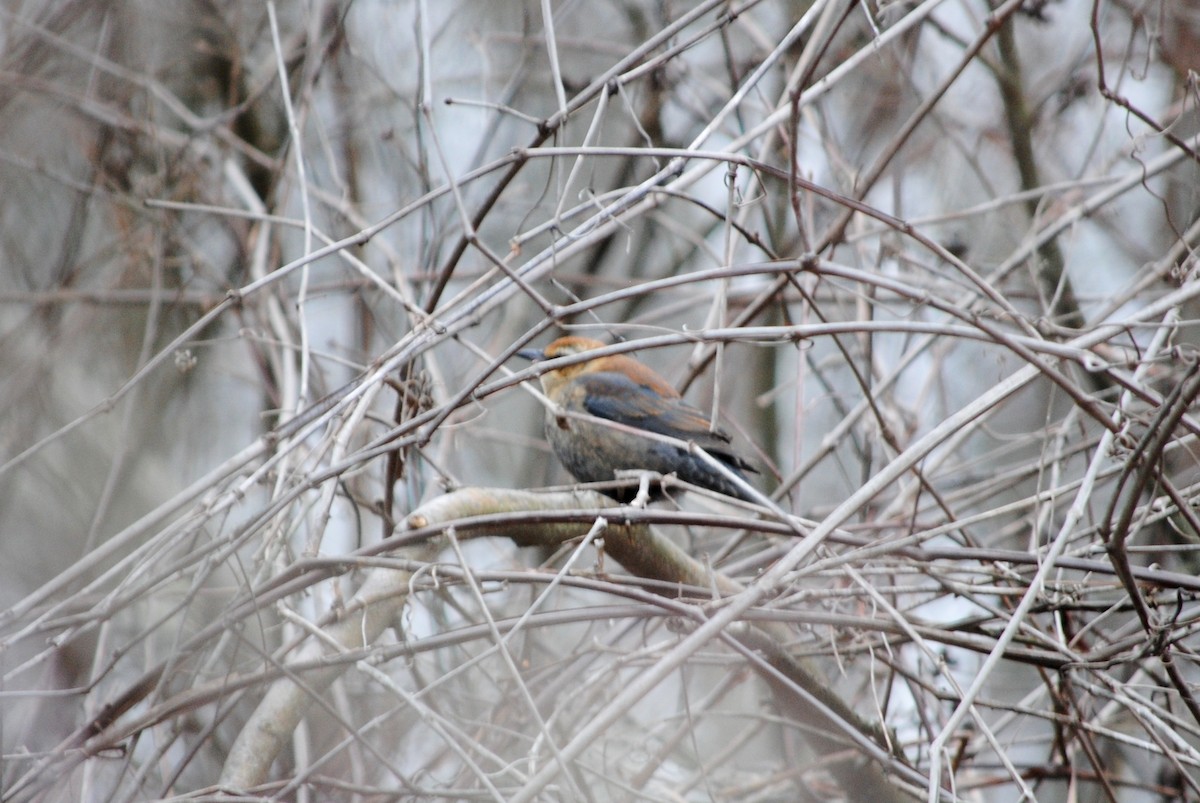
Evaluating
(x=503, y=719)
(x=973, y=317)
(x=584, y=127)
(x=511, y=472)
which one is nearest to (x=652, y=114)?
(x=584, y=127)

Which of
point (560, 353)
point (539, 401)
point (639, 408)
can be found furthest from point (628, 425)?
point (539, 401)

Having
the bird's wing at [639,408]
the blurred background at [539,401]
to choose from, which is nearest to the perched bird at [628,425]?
the bird's wing at [639,408]

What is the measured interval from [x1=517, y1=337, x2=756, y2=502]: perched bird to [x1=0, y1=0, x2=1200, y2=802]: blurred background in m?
0.27

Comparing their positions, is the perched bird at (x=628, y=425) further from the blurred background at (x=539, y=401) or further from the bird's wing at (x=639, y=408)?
the blurred background at (x=539, y=401)

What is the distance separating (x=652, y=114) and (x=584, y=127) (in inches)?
34.2

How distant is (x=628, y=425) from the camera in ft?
13.8

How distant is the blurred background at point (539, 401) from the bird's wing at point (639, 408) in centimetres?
29

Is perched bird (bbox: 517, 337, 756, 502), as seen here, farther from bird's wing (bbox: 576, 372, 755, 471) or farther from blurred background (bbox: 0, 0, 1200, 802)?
blurred background (bbox: 0, 0, 1200, 802)

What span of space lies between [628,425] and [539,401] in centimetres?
129

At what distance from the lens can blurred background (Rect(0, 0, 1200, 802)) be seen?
2.26 m

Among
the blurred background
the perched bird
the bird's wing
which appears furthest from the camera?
the bird's wing

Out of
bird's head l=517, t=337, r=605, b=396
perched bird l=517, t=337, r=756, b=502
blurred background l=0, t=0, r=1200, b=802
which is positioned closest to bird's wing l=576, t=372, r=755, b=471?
perched bird l=517, t=337, r=756, b=502

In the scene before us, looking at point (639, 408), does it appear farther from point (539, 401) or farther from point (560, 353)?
point (539, 401)

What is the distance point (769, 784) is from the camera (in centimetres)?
356
